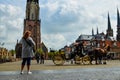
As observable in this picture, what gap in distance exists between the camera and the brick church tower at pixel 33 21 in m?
147

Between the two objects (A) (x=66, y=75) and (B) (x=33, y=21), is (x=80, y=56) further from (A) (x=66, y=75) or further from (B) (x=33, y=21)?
(B) (x=33, y=21)

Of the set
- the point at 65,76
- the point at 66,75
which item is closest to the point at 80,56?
Answer: the point at 66,75

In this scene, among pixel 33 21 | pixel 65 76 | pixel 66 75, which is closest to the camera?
pixel 65 76

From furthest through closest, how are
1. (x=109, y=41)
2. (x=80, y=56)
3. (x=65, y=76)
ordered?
(x=109, y=41)
(x=80, y=56)
(x=65, y=76)

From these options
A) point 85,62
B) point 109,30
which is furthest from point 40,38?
point 85,62

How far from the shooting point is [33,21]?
150375 millimetres

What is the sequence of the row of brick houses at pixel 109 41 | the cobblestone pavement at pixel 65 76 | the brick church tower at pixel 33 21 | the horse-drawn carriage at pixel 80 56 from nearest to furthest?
the cobblestone pavement at pixel 65 76 → the horse-drawn carriage at pixel 80 56 → the row of brick houses at pixel 109 41 → the brick church tower at pixel 33 21

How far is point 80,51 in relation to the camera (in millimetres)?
27047

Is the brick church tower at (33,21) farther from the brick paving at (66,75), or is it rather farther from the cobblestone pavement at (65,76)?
the cobblestone pavement at (65,76)

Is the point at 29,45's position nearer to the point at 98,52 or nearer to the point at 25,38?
the point at 25,38

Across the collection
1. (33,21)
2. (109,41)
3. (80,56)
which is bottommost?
(80,56)

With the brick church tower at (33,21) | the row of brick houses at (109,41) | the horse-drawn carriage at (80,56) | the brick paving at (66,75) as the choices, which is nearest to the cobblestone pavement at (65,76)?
the brick paving at (66,75)

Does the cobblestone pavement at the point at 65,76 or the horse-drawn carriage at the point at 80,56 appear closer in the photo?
the cobblestone pavement at the point at 65,76

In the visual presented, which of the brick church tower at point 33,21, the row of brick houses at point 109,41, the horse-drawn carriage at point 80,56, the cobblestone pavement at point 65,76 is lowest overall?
the cobblestone pavement at point 65,76
